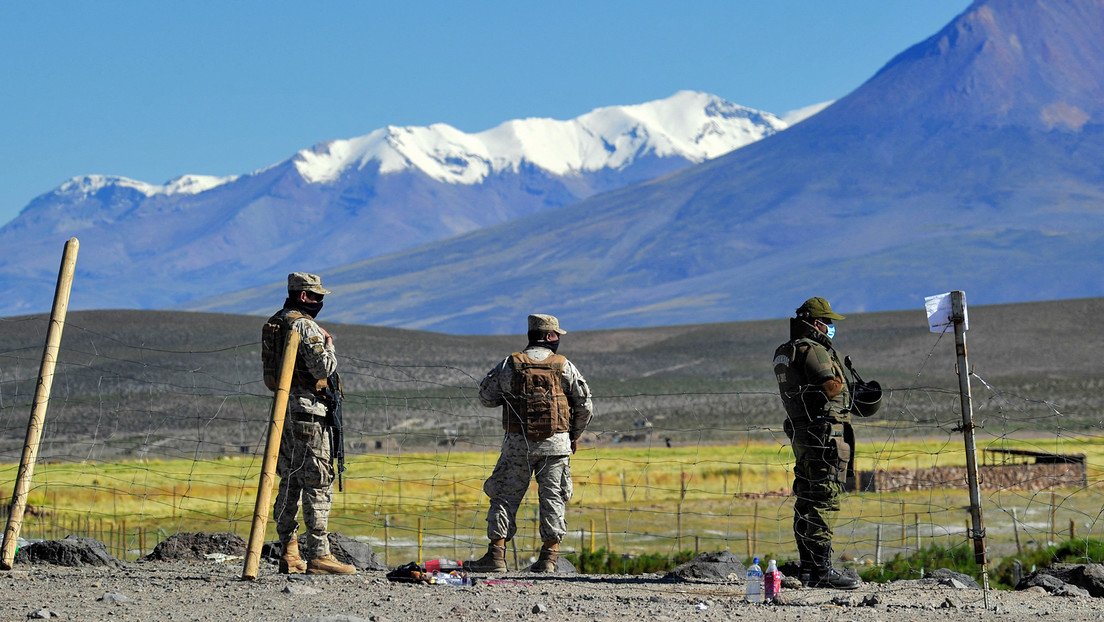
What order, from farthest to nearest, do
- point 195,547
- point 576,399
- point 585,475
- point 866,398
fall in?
point 585,475, point 195,547, point 576,399, point 866,398

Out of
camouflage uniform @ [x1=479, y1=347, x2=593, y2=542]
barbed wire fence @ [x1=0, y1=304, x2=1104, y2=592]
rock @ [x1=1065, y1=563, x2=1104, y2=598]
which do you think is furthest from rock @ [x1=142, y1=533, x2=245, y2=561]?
rock @ [x1=1065, y1=563, x2=1104, y2=598]

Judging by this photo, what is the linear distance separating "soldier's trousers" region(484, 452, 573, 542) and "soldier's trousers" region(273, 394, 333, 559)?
1.28m

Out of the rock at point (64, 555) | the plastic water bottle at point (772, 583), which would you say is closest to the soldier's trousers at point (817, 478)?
the plastic water bottle at point (772, 583)

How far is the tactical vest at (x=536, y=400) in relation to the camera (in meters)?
12.1

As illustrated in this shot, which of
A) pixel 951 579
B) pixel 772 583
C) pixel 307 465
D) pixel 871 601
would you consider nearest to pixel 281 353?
pixel 307 465

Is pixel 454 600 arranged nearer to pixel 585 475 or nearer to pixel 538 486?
pixel 538 486

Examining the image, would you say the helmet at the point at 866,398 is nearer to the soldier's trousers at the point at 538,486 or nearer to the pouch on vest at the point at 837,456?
the pouch on vest at the point at 837,456

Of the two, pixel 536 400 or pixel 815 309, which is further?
pixel 536 400

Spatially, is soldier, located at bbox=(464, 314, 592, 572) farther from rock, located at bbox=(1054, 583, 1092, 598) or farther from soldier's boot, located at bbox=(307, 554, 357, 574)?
rock, located at bbox=(1054, 583, 1092, 598)

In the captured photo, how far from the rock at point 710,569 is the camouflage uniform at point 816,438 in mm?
1051

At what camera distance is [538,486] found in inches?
479

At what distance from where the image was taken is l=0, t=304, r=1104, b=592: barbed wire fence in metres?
19.8

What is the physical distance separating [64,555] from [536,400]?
145 inches

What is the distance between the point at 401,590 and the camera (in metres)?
11.0
